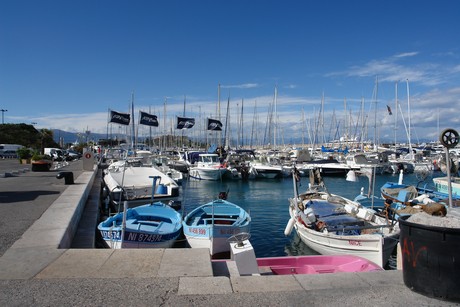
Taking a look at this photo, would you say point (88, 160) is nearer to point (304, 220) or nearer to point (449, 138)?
point (304, 220)

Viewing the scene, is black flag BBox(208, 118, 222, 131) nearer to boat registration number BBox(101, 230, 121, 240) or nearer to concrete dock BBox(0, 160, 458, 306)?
boat registration number BBox(101, 230, 121, 240)

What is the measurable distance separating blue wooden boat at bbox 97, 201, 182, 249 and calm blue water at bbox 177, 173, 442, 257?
5.96 ft

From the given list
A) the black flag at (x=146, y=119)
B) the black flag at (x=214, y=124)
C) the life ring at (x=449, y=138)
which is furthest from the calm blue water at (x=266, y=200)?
the black flag at (x=214, y=124)

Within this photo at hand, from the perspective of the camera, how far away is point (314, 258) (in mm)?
10297

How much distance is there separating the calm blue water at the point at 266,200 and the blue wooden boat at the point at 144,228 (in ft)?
5.96

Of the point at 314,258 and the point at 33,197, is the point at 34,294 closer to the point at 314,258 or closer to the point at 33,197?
the point at 314,258

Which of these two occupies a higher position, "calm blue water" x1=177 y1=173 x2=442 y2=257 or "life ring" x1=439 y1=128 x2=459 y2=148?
"life ring" x1=439 y1=128 x2=459 y2=148

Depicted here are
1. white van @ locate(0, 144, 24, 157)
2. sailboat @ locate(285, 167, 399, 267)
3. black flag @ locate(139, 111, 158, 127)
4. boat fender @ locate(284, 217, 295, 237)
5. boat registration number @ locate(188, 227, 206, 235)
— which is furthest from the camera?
white van @ locate(0, 144, 24, 157)

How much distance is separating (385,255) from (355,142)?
2778 inches

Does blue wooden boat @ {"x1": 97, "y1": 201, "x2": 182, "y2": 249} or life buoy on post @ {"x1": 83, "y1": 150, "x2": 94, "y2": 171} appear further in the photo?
life buoy on post @ {"x1": 83, "y1": 150, "x2": 94, "y2": 171}

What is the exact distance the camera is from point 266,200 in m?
29.6

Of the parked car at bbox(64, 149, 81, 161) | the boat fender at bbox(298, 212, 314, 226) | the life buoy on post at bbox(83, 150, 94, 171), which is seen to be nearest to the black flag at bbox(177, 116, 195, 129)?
→ the life buoy on post at bbox(83, 150, 94, 171)

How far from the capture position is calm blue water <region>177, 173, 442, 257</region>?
1545 cm

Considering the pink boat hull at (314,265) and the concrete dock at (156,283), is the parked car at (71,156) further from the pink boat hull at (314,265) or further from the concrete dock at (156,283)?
the concrete dock at (156,283)
